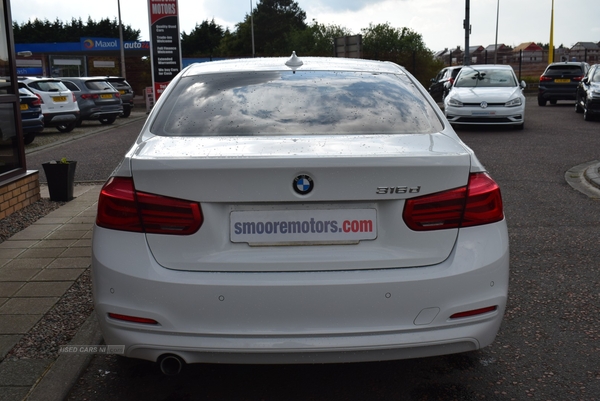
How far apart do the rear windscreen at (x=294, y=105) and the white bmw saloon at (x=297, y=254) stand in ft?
1.37

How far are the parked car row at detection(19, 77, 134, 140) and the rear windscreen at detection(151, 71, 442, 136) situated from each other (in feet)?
49.7

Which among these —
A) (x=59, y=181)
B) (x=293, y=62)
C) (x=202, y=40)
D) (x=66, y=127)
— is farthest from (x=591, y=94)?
(x=202, y=40)

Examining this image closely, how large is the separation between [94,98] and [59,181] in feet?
55.6

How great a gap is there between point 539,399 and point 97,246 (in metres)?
2.09

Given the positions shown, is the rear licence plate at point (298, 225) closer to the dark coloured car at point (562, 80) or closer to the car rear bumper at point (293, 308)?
the car rear bumper at point (293, 308)

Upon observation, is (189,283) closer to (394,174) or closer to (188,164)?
(188,164)

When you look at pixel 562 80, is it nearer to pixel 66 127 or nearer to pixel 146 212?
pixel 66 127

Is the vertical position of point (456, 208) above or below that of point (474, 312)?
above

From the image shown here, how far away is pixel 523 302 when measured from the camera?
487cm

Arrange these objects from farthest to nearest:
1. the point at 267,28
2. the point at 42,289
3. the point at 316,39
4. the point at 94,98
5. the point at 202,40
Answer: the point at 202,40
the point at 267,28
the point at 316,39
the point at 94,98
the point at 42,289

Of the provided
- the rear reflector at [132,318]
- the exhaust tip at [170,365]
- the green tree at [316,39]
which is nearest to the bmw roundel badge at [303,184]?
the rear reflector at [132,318]

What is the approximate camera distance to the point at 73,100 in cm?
2269

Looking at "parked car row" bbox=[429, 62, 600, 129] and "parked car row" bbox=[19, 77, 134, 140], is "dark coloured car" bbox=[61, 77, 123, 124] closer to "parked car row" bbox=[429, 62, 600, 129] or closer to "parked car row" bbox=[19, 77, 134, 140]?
"parked car row" bbox=[19, 77, 134, 140]

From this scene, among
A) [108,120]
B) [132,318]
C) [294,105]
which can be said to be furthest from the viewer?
[108,120]
